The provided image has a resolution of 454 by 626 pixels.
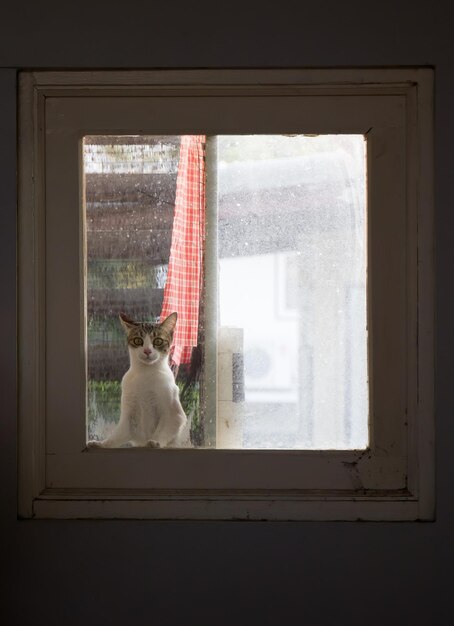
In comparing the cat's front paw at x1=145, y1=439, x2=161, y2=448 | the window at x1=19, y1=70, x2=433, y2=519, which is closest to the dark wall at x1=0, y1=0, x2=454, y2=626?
the window at x1=19, y1=70, x2=433, y2=519

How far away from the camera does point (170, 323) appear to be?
73.4 inches

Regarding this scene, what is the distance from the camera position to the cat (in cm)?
186

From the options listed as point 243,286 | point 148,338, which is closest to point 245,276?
point 243,286

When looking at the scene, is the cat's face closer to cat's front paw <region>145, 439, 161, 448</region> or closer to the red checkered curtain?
the red checkered curtain

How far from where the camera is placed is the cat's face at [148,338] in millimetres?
1852

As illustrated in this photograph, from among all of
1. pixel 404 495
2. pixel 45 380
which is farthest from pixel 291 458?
pixel 45 380

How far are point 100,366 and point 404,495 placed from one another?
2.54 ft

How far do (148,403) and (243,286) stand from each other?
361 mm

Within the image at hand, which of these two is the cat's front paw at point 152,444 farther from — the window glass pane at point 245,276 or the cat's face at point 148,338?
the cat's face at point 148,338

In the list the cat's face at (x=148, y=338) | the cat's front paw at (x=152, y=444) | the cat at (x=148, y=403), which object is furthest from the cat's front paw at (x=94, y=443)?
the cat's face at (x=148, y=338)

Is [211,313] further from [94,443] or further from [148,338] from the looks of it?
[94,443]

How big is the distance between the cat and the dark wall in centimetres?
20

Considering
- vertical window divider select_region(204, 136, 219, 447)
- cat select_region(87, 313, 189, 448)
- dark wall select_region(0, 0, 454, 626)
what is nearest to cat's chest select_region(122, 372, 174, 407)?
cat select_region(87, 313, 189, 448)

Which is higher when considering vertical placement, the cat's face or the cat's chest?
the cat's face
